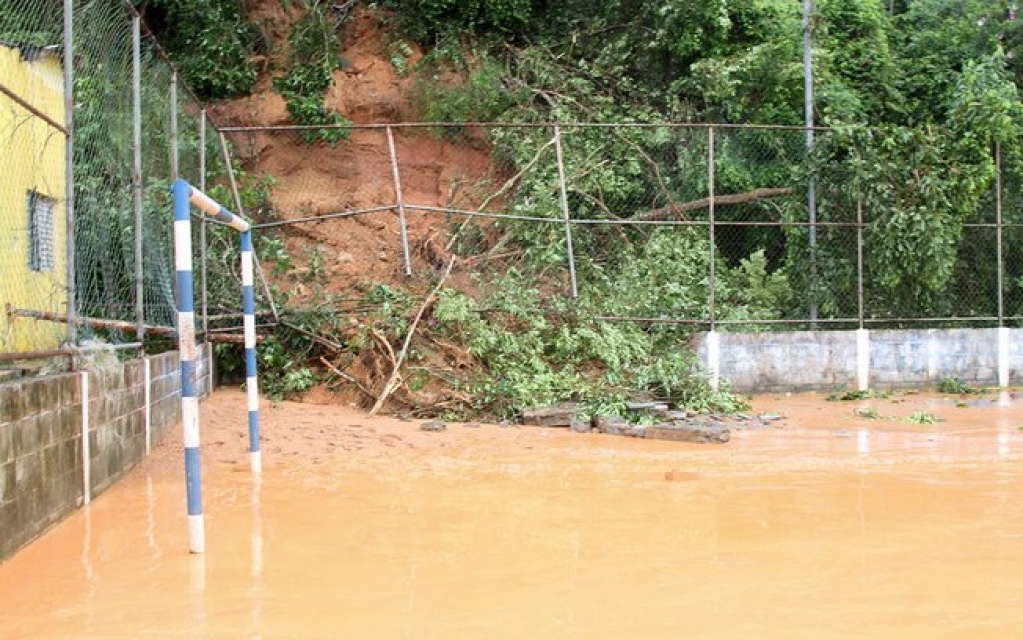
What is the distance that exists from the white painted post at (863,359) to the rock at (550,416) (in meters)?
4.90

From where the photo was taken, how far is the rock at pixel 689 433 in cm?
956

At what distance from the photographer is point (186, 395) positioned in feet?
18.0

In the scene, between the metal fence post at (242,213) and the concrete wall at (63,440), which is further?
the metal fence post at (242,213)

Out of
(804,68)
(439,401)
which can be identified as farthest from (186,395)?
(804,68)

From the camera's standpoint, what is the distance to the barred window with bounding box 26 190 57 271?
8.93 metres

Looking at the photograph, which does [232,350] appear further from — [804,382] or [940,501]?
[940,501]

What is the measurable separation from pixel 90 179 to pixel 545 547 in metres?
5.77

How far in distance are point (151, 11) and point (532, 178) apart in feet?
26.1

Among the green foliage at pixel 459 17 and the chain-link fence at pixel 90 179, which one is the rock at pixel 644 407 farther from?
the green foliage at pixel 459 17

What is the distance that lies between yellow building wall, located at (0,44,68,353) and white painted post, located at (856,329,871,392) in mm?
9795

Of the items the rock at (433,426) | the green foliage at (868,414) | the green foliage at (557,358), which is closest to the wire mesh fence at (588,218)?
the green foliage at (557,358)

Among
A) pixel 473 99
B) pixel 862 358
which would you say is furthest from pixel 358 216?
pixel 862 358

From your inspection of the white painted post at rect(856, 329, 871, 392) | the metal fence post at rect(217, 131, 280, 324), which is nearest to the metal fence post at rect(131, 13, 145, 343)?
the metal fence post at rect(217, 131, 280, 324)

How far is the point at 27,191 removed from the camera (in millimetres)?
8484
